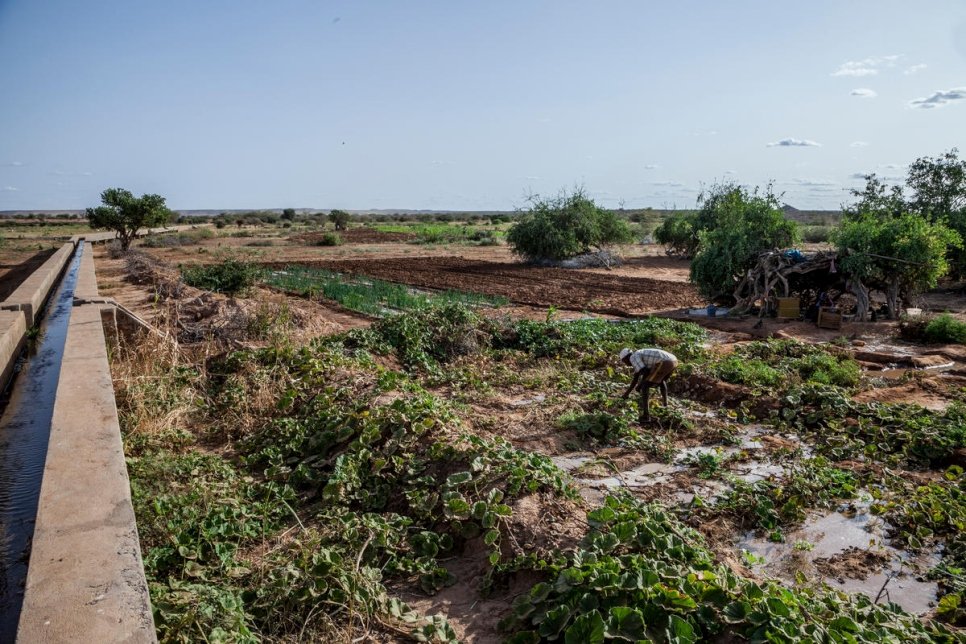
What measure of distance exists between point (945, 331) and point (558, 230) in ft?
54.7

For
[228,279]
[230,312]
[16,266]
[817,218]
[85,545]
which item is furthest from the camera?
[817,218]

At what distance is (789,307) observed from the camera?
1321cm

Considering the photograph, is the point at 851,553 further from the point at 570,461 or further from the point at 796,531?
the point at 570,461

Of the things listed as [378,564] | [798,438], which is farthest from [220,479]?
[798,438]

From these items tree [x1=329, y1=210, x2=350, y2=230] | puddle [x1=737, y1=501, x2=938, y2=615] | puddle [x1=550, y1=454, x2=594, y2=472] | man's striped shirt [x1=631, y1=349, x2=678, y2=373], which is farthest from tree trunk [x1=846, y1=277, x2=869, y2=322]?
tree [x1=329, y1=210, x2=350, y2=230]

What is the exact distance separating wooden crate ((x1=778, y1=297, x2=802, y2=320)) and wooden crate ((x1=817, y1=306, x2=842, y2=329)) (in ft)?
1.95

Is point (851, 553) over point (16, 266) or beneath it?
beneath

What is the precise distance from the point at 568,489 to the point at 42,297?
15.6 m

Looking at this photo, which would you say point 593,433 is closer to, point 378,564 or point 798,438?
point 798,438

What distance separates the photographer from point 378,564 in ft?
12.9

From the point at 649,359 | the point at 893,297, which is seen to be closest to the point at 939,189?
the point at 893,297

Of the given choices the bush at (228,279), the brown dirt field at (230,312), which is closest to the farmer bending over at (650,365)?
the brown dirt field at (230,312)

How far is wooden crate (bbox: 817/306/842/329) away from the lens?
1237 centimetres

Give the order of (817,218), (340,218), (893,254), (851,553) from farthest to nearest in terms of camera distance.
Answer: (817,218), (340,218), (893,254), (851,553)
